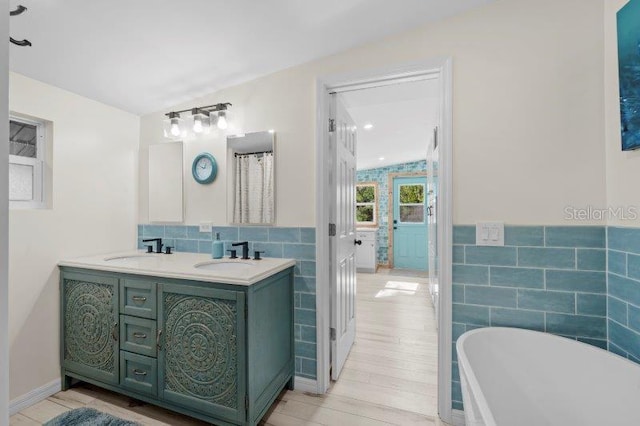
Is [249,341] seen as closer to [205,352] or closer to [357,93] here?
[205,352]

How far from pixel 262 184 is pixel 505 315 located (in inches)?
71.1

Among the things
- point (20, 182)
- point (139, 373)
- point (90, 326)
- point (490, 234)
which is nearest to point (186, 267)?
point (139, 373)

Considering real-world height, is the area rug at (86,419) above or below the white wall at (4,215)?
below

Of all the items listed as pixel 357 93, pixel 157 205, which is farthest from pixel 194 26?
pixel 157 205

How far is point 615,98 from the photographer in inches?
55.3

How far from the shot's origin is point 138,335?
5.90 feet

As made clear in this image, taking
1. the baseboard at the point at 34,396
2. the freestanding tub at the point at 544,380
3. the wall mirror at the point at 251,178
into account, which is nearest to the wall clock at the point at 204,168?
the wall mirror at the point at 251,178

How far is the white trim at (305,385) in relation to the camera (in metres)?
2.03

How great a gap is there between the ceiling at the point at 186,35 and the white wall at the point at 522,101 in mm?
148

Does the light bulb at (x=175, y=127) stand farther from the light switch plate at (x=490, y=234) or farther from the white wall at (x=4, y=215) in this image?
the light switch plate at (x=490, y=234)

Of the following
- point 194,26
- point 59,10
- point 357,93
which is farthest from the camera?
point 357,93

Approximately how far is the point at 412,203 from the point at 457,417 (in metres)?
4.99

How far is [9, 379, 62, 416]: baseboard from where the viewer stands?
182 cm

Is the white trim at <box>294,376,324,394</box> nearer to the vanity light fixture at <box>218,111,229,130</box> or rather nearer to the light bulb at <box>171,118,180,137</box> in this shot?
the vanity light fixture at <box>218,111,229,130</box>
